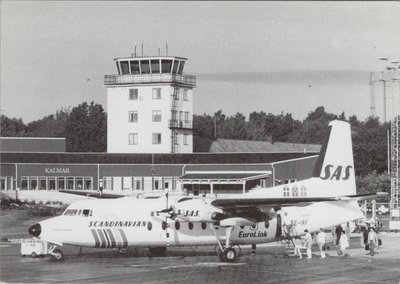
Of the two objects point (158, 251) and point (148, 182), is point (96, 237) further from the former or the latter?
point (148, 182)

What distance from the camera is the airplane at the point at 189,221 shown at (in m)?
31.1

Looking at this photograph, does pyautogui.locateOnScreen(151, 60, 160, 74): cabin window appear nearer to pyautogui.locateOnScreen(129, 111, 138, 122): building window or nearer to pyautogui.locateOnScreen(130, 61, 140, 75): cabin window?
pyautogui.locateOnScreen(130, 61, 140, 75): cabin window

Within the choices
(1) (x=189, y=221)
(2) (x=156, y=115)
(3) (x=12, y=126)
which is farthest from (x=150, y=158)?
(3) (x=12, y=126)

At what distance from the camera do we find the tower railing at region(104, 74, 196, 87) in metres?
78.2

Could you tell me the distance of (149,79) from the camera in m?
78.8

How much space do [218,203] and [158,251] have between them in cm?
480

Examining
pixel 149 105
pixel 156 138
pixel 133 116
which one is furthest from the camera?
pixel 133 116

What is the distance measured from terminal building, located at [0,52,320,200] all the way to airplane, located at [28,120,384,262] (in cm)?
3734

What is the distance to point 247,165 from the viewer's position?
2899 inches

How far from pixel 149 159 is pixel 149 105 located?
655 cm

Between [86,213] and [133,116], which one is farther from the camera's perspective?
[133,116]

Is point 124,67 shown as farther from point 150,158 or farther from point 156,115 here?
point 150,158

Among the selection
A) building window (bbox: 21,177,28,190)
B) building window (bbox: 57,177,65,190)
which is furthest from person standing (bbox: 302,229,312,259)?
building window (bbox: 21,177,28,190)

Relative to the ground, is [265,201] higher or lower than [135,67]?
lower
